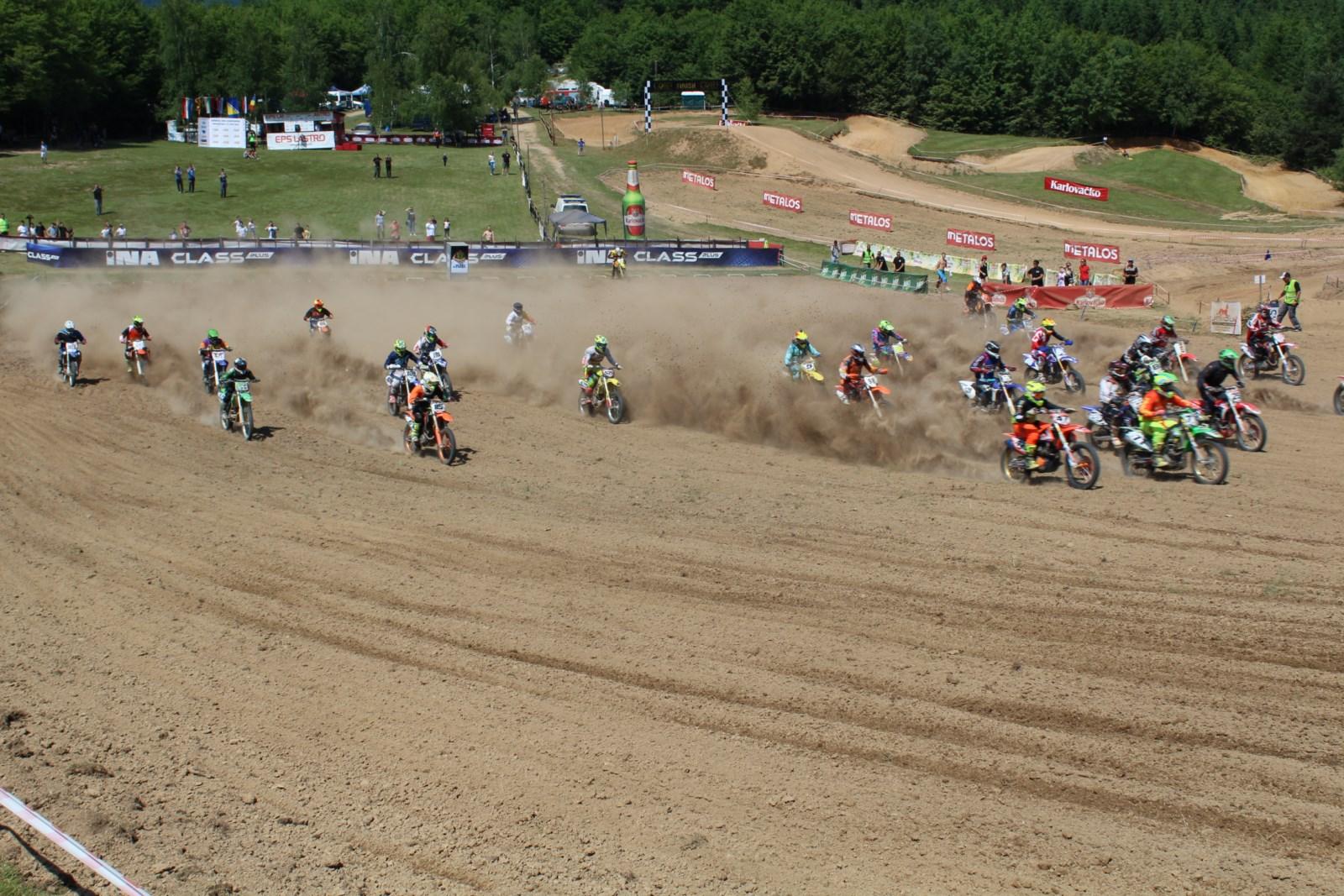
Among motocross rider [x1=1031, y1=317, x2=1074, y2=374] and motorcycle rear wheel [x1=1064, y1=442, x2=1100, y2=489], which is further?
motocross rider [x1=1031, y1=317, x2=1074, y2=374]

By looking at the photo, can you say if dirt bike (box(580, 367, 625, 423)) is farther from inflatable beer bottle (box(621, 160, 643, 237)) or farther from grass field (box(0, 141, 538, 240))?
grass field (box(0, 141, 538, 240))

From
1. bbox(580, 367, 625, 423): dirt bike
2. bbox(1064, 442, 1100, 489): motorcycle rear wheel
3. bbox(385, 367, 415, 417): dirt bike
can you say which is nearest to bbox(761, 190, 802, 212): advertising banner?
bbox(580, 367, 625, 423): dirt bike

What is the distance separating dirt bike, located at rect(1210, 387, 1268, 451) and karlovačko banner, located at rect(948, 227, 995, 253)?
32.2 meters

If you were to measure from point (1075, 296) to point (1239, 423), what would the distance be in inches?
672

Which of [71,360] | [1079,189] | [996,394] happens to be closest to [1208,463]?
[996,394]

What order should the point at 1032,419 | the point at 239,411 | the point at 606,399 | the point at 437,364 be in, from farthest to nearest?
the point at 606,399
the point at 437,364
the point at 239,411
the point at 1032,419

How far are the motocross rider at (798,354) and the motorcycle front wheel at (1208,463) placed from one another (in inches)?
293

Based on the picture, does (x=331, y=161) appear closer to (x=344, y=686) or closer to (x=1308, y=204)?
(x=1308, y=204)

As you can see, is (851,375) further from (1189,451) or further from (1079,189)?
(1079,189)

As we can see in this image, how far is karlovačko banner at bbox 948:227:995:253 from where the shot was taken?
50109mm

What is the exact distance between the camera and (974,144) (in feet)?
283

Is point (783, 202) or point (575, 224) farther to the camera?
point (783, 202)

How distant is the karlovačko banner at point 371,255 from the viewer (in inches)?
1468

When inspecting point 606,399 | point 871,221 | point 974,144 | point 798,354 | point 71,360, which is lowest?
point 606,399
